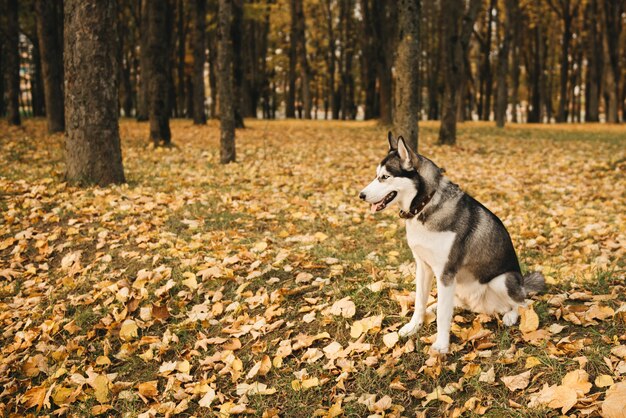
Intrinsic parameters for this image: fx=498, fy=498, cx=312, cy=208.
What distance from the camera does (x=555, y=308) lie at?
4.68 meters

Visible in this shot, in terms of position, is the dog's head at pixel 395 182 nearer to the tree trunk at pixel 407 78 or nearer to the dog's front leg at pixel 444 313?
the dog's front leg at pixel 444 313

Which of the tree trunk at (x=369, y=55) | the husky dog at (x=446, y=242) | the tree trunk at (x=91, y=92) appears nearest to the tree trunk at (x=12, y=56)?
the tree trunk at (x=91, y=92)

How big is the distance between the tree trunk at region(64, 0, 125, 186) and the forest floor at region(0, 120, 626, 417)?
53 cm

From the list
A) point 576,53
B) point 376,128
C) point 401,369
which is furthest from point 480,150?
point 576,53

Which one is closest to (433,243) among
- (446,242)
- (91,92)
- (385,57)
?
(446,242)

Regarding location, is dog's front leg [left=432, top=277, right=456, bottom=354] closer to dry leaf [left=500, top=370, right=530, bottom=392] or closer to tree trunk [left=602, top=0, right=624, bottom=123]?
dry leaf [left=500, top=370, right=530, bottom=392]

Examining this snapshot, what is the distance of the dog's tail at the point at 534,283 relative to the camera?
454cm

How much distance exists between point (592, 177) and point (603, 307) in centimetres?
790

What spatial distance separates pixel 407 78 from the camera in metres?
11.4

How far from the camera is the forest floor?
3.96 metres

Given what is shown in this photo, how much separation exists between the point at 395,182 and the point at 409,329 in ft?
4.80

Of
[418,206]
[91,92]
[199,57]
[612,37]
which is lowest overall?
[418,206]

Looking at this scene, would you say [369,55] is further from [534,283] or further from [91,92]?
[534,283]

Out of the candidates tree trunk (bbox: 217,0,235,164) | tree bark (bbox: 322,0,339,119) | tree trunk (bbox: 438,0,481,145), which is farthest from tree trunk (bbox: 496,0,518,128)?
tree trunk (bbox: 217,0,235,164)
